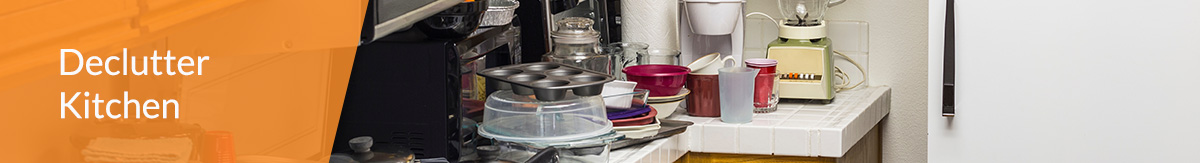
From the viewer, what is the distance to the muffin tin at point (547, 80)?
5.67 ft

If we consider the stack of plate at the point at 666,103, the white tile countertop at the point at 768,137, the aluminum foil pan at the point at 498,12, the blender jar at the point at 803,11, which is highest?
the blender jar at the point at 803,11

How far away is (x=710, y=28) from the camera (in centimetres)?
→ 246

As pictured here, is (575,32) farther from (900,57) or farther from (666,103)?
(900,57)

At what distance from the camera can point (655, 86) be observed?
224 centimetres

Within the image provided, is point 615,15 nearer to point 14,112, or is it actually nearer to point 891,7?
point 891,7

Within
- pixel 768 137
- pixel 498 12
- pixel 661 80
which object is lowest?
pixel 768 137

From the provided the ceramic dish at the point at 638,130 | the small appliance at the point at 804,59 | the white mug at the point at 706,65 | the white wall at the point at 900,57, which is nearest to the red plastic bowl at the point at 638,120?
the ceramic dish at the point at 638,130

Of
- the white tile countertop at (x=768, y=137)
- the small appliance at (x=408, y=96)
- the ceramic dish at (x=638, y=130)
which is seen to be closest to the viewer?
the small appliance at (x=408, y=96)
